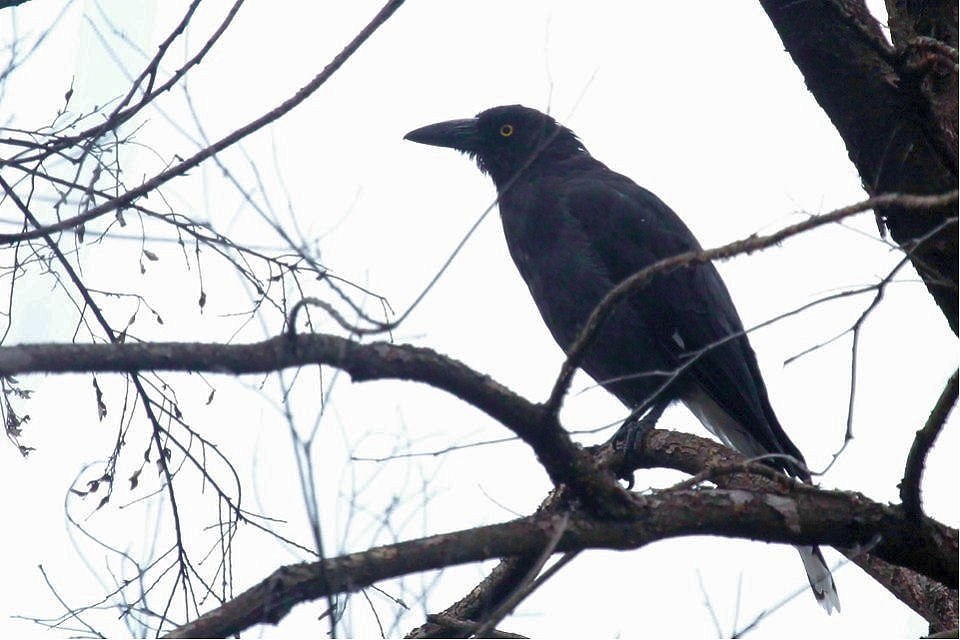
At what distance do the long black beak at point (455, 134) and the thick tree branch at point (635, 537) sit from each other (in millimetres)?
3084

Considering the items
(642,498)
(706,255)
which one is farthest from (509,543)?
(706,255)

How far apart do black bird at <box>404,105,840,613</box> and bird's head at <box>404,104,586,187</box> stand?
0.39 meters

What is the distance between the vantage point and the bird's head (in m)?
5.20

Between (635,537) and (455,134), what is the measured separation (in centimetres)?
322

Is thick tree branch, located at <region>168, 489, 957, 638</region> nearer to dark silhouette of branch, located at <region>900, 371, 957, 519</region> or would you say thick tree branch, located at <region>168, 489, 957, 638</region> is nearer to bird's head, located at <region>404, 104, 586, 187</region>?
dark silhouette of branch, located at <region>900, 371, 957, 519</region>

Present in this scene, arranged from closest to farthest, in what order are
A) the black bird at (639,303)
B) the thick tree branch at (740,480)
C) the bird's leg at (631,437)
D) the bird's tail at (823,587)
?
the thick tree branch at (740,480) < the bird's leg at (631,437) < the bird's tail at (823,587) < the black bird at (639,303)

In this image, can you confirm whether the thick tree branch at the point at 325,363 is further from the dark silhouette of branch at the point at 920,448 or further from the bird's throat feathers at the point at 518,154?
the bird's throat feathers at the point at 518,154

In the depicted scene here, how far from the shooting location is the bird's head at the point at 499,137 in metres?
5.20

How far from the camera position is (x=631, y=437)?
3.91m

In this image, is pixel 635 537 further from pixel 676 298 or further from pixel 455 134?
pixel 455 134

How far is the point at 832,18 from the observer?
137 inches

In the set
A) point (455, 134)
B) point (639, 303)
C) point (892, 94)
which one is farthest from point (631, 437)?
point (455, 134)

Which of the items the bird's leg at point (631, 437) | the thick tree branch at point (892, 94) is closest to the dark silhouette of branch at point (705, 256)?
the thick tree branch at point (892, 94)

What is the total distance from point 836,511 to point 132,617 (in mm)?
1808
